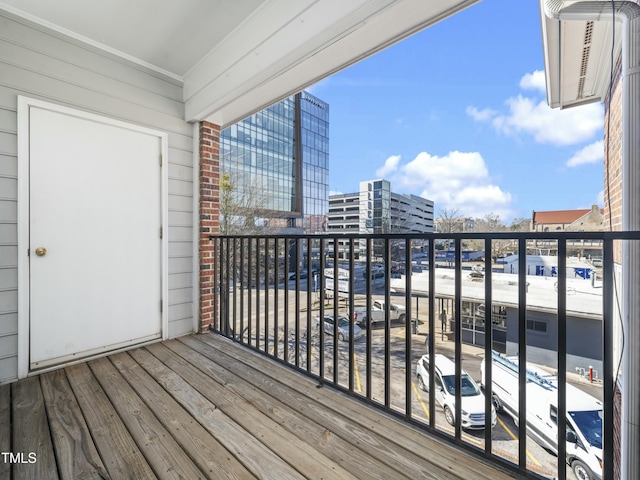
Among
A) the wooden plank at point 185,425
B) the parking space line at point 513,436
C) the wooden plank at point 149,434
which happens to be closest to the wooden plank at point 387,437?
the wooden plank at point 185,425

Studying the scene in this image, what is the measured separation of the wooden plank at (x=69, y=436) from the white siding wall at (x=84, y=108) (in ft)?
1.61

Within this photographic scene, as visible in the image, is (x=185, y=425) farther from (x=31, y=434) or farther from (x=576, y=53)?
(x=576, y=53)

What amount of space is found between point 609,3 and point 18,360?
360 cm

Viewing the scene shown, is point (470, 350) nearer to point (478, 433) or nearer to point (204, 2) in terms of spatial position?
point (478, 433)

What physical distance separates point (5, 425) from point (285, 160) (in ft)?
76.9

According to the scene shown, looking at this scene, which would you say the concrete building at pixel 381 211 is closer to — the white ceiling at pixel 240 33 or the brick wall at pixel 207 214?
the brick wall at pixel 207 214

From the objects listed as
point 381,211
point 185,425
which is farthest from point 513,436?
point 381,211

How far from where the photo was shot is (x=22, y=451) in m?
1.28

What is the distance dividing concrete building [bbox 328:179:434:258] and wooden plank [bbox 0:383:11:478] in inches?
584

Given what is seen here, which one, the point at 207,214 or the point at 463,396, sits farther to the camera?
the point at 463,396

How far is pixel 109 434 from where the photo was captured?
1378mm

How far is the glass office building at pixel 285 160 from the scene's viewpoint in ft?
54.0

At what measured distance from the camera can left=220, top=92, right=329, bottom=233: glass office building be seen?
16.5m

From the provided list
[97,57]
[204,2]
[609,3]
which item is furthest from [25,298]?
[609,3]
